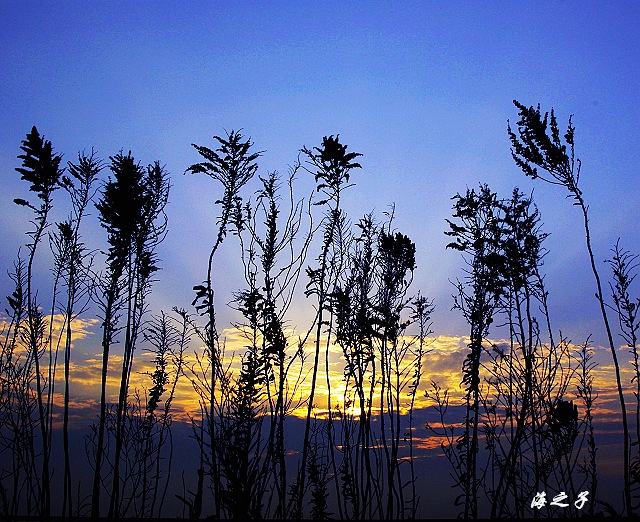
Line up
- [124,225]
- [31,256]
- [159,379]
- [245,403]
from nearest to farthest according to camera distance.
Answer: [245,403] < [31,256] < [124,225] < [159,379]

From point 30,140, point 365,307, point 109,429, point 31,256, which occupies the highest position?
point 30,140

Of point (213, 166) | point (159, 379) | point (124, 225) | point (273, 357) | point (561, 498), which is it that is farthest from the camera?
point (159, 379)

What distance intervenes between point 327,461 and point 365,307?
3.81 m

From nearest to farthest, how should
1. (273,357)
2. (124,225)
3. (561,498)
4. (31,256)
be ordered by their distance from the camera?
(273,357) < (561,498) < (31,256) < (124,225)

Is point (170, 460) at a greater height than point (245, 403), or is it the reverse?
point (245, 403)

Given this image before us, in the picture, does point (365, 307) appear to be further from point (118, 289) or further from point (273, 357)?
point (118, 289)

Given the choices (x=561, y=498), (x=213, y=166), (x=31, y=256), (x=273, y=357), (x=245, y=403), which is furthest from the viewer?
→ (x=31, y=256)

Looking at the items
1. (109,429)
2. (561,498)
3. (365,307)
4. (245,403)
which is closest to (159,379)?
(109,429)

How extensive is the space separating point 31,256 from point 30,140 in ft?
9.20

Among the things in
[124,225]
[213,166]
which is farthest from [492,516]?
[124,225]

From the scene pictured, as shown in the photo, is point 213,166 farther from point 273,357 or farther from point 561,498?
point 561,498

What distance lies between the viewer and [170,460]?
12203 mm

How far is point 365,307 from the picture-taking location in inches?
502

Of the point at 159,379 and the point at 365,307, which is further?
the point at 159,379
